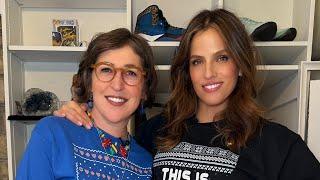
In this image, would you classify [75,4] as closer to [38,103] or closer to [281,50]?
[38,103]

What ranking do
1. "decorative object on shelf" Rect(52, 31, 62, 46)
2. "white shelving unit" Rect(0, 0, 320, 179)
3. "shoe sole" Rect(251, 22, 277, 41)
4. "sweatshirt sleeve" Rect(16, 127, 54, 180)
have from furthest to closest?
1. "decorative object on shelf" Rect(52, 31, 62, 46)
2. "white shelving unit" Rect(0, 0, 320, 179)
3. "shoe sole" Rect(251, 22, 277, 41)
4. "sweatshirt sleeve" Rect(16, 127, 54, 180)

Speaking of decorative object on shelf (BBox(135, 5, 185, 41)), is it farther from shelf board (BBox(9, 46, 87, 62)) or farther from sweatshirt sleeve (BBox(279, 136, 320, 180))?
sweatshirt sleeve (BBox(279, 136, 320, 180))

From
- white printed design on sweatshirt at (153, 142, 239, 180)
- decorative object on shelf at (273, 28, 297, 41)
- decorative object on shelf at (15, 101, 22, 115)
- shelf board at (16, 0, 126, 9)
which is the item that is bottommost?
white printed design on sweatshirt at (153, 142, 239, 180)

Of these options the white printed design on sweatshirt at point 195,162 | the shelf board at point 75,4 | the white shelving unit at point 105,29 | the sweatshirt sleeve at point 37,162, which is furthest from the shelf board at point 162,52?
the sweatshirt sleeve at point 37,162

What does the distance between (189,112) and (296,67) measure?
590mm

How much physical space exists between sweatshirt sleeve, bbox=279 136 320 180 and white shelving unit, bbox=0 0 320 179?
1.42 ft

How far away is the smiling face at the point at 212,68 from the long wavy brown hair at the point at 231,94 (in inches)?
1.0

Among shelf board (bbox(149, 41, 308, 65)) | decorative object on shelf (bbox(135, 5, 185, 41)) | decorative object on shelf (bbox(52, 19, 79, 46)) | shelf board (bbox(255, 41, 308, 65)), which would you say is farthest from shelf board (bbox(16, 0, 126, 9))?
shelf board (bbox(255, 41, 308, 65))

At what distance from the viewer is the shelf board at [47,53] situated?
66.0 inches

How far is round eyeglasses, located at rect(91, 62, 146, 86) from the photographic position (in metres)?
1.15

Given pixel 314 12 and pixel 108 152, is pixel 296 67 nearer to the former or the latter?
pixel 314 12

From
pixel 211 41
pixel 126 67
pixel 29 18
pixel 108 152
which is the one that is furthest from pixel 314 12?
pixel 29 18

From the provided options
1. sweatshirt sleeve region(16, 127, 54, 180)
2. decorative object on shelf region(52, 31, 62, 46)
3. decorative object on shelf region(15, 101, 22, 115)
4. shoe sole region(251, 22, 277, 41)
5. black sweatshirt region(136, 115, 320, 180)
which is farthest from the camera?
decorative object on shelf region(52, 31, 62, 46)

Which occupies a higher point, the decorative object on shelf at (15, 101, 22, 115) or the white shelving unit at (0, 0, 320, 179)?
the white shelving unit at (0, 0, 320, 179)
